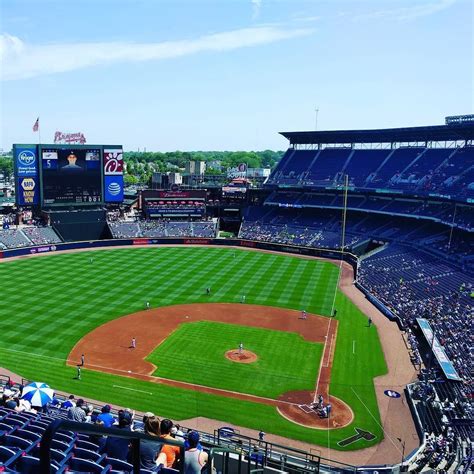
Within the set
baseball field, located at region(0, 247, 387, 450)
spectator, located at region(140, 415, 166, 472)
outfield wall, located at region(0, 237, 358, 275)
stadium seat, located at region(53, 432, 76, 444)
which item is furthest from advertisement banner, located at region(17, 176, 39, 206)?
spectator, located at region(140, 415, 166, 472)

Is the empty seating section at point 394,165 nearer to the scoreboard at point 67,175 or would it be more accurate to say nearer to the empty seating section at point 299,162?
the empty seating section at point 299,162

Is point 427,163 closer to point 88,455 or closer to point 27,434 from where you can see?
point 27,434

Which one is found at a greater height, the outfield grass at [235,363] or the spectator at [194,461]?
the spectator at [194,461]

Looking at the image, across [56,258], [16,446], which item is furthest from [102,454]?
[56,258]

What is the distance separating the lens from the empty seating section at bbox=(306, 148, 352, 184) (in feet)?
272

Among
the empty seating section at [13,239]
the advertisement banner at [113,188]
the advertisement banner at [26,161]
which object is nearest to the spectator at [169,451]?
the empty seating section at [13,239]

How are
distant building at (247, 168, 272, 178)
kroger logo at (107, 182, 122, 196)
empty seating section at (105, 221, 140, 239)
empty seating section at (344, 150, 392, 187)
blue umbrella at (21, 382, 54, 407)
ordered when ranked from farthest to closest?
distant building at (247, 168, 272, 178) → empty seating section at (344, 150, 392, 187) → empty seating section at (105, 221, 140, 239) → kroger logo at (107, 182, 122, 196) → blue umbrella at (21, 382, 54, 407)

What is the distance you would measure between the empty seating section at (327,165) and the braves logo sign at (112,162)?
108 ft

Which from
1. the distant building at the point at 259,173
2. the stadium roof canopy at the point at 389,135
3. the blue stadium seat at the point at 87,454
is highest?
the stadium roof canopy at the point at 389,135

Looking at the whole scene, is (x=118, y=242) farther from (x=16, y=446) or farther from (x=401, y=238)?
(x=16, y=446)

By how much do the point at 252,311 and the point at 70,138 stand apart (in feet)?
145

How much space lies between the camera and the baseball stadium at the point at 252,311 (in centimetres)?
1938

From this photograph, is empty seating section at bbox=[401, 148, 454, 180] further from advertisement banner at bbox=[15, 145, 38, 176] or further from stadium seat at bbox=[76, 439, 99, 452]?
stadium seat at bbox=[76, 439, 99, 452]

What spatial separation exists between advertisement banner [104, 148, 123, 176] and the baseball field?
60.2ft
